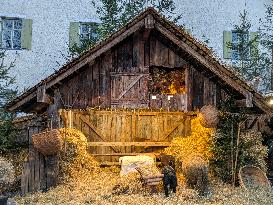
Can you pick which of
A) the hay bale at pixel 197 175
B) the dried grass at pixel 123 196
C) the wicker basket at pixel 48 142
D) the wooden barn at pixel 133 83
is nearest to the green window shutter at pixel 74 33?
the wooden barn at pixel 133 83

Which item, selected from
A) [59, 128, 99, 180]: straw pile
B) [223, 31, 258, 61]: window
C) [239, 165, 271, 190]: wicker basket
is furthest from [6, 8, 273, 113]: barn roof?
[223, 31, 258, 61]: window

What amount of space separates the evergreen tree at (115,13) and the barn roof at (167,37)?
308 inches

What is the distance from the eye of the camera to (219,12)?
24188mm

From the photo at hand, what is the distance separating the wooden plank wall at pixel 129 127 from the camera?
55.4 feet

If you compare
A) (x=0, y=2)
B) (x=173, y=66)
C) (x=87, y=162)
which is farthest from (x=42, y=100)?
(x=0, y=2)

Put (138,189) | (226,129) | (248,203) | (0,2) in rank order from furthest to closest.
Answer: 1. (0,2)
2. (226,129)
3. (138,189)
4. (248,203)

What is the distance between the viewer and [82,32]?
2236 cm

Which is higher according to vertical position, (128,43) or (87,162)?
(128,43)

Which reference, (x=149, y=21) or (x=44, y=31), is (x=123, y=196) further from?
(x=44, y=31)

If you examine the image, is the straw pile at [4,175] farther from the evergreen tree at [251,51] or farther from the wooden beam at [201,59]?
the evergreen tree at [251,51]

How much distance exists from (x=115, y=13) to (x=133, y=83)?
30.7 ft

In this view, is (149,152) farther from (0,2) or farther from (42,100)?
Result: (0,2)

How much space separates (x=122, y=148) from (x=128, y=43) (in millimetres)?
5456

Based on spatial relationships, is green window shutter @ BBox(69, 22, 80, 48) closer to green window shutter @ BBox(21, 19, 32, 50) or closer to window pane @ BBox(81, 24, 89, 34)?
window pane @ BBox(81, 24, 89, 34)
